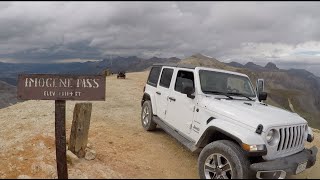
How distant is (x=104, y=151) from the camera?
7699 millimetres

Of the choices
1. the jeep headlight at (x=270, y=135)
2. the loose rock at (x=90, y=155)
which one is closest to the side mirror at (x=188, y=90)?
the jeep headlight at (x=270, y=135)

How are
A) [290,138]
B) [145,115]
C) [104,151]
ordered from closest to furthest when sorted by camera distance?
[290,138]
[104,151]
[145,115]

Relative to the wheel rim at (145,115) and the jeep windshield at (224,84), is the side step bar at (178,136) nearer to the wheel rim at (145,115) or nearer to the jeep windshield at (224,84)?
the wheel rim at (145,115)

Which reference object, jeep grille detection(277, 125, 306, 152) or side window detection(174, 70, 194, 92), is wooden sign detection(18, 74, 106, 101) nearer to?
side window detection(174, 70, 194, 92)

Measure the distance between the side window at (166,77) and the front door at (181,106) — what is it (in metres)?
0.43

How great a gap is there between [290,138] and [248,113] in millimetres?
819

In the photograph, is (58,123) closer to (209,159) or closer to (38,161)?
(38,161)

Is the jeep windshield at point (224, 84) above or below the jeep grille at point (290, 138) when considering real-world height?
above

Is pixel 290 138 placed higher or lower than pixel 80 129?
higher

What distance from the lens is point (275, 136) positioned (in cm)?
541

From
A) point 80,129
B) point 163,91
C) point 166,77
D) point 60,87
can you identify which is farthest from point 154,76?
point 60,87

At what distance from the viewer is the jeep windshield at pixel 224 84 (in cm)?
709

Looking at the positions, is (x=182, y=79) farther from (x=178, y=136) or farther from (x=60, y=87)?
(x=60, y=87)

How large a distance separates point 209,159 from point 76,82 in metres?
2.68
